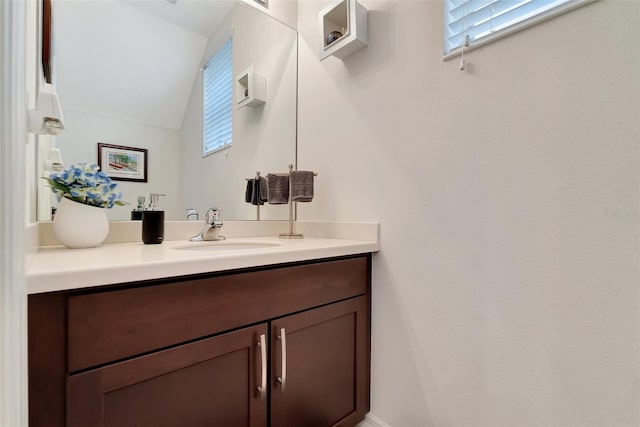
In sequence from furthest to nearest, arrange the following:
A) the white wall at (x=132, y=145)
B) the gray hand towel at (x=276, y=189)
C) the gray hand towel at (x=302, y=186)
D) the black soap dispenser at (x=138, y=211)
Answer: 1. the gray hand towel at (x=276, y=189)
2. the gray hand towel at (x=302, y=186)
3. the black soap dispenser at (x=138, y=211)
4. the white wall at (x=132, y=145)

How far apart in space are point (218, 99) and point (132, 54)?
14.8 inches

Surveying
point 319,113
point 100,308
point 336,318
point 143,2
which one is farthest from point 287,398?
point 143,2

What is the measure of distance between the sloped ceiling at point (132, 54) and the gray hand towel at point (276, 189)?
0.48 m

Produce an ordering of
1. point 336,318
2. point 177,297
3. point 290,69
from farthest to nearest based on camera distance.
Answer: point 290,69 < point 336,318 < point 177,297

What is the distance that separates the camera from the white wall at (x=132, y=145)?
3.39 ft

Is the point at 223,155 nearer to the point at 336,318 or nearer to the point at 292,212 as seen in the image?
the point at 292,212

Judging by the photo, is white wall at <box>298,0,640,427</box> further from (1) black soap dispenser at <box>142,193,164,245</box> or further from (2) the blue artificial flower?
(2) the blue artificial flower

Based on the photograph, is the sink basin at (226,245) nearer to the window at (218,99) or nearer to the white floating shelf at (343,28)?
the window at (218,99)

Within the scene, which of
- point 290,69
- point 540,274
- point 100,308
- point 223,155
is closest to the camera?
point 100,308

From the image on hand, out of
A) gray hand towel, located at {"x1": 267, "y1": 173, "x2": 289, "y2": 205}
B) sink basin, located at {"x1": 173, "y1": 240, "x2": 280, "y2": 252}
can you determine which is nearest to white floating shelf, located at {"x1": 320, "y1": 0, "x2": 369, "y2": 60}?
gray hand towel, located at {"x1": 267, "y1": 173, "x2": 289, "y2": 205}

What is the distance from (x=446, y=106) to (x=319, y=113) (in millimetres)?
676

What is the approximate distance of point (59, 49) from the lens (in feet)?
3.35

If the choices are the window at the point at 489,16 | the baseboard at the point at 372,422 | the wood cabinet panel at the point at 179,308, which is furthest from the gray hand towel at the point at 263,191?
the baseboard at the point at 372,422

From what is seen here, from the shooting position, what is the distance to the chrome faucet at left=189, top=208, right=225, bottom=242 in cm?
124
